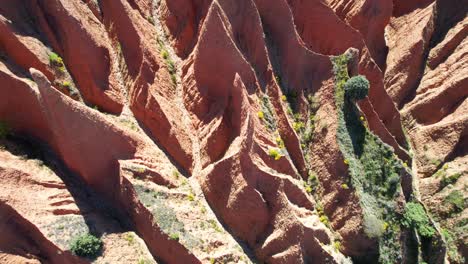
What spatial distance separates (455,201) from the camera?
89.6 ft

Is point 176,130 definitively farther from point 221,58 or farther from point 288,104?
point 288,104

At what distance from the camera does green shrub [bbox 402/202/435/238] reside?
976 inches

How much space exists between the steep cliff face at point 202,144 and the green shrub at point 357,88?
192 millimetres

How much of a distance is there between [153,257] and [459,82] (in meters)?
24.7

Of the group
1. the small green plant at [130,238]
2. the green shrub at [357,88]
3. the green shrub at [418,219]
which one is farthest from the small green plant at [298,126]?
the small green plant at [130,238]

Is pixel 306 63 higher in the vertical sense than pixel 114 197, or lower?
higher

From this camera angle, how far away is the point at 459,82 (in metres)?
29.2

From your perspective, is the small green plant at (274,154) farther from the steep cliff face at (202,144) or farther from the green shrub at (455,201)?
the green shrub at (455,201)

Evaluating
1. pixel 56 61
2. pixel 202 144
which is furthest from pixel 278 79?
pixel 56 61

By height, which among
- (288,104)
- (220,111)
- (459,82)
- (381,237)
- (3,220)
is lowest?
(3,220)

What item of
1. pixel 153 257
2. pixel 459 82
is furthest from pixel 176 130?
pixel 459 82

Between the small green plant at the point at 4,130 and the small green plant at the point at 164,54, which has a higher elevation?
the small green plant at the point at 164,54

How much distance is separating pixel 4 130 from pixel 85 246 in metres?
7.31

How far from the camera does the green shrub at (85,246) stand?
1891cm
